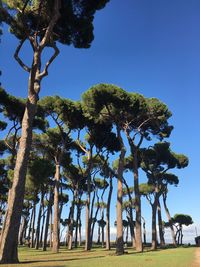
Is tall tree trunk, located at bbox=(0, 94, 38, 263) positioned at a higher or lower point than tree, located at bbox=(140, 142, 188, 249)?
lower

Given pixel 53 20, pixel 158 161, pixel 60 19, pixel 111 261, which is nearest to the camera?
pixel 111 261

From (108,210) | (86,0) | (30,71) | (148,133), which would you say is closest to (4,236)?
(30,71)

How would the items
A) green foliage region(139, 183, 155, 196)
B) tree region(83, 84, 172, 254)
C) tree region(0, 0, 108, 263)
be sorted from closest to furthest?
tree region(0, 0, 108, 263), tree region(83, 84, 172, 254), green foliage region(139, 183, 155, 196)

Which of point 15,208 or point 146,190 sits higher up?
point 146,190

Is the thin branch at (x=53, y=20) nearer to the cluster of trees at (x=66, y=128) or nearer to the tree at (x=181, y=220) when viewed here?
the cluster of trees at (x=66, y=128)

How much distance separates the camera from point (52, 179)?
3956cm

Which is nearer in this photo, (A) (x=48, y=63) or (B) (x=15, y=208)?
(B) (x=15, y=208)

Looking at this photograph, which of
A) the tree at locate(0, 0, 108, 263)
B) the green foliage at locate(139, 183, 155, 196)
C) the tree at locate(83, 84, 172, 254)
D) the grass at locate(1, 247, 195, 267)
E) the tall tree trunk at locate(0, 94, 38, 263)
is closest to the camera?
the grass at locate(1, 247, 195, 267)

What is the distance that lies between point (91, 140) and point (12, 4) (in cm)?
1488

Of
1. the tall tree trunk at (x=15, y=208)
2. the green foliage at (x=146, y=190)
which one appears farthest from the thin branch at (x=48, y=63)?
the green foliage at (x=146, y=190)

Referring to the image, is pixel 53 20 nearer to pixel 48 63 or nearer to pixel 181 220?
pixel 48 63

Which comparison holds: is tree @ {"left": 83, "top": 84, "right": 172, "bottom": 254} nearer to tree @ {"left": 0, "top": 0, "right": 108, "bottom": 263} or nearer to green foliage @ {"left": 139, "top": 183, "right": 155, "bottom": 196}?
tree @ {"left": 0, "top": 0, "right": 108, "bottom": 263}

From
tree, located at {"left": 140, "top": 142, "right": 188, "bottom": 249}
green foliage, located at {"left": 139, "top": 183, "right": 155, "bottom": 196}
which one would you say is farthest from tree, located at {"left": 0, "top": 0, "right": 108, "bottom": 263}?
green foliage, located at {"left": 139, "top": 183, "right": 155, "bottom": 196}

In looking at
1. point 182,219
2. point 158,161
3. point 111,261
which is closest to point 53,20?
point 111,261
